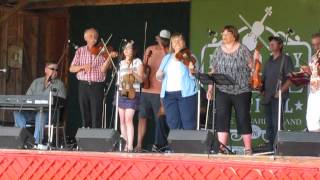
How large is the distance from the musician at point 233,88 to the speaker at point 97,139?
1.08 meters

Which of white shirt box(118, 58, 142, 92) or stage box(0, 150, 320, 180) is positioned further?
white shirt box(118, 58, 142, 92)

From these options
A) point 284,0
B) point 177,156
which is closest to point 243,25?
point 284,0

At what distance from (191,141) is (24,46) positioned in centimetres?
546

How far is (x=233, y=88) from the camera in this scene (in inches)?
258

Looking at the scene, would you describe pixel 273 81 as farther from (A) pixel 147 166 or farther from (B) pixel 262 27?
(A) pixel 147 166

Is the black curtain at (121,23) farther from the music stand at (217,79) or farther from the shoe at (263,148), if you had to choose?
the music stand at (217,79)

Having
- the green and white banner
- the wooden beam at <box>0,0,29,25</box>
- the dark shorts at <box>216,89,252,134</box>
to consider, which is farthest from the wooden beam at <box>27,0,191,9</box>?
the dark shorts at <box>216,89,252,134</box>

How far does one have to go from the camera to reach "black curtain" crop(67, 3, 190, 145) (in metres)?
9.18

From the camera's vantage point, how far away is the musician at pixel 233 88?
6539 mm

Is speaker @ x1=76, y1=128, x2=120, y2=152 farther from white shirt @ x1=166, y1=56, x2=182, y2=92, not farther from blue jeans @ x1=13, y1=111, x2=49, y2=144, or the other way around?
blue jeans @ x1=13, y1=111, x2=49, y2=144

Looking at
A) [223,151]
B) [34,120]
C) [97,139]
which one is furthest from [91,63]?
[223,151]

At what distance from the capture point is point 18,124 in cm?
839

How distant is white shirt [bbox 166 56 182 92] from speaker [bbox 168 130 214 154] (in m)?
0.96

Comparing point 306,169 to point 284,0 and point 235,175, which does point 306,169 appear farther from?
point 284,0
